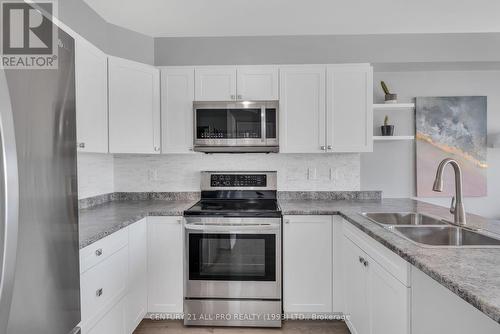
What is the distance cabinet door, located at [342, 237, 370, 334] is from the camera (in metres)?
1.87

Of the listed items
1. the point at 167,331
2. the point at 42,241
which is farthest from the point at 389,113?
the point at 42,241

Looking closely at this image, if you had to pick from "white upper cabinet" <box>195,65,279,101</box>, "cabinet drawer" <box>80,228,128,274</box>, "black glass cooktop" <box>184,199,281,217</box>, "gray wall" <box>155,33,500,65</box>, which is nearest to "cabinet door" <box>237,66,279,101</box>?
"white upper cabinet" <box>195,65,279,101</box>

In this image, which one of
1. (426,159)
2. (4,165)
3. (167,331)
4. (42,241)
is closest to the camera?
(4,165)

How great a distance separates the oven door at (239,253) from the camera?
7.68ft

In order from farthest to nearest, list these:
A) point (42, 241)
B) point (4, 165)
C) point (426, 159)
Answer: point (426, 159)
point (42, 241)
point (4, 165)

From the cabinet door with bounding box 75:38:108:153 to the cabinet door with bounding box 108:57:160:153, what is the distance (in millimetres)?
72

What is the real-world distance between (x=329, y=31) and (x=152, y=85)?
183cm

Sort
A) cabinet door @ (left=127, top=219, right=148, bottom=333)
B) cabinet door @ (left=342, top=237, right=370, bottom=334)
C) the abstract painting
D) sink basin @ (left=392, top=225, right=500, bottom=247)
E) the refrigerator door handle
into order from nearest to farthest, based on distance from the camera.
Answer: the refrigerator door handle < sink basin @ (left=392, top=225, right=500, bottom=247) < cabinet door @ (left=342, top=237, right=370, bottom=334) < cabinet door @ (left=127, top=219, right=148, bottom=333) < the abstract painting

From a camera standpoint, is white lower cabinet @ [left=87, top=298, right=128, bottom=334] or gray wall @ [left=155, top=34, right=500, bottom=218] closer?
white lower cabinet @ [left=87, top=298, right=128, bottom=334]

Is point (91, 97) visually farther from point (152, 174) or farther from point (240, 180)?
point (240, 180)

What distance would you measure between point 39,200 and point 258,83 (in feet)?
7.11

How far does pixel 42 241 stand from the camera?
913 millimetres

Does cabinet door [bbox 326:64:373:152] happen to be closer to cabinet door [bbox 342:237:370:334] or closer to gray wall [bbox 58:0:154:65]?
cabinet door [bbox 342:237:370:334]

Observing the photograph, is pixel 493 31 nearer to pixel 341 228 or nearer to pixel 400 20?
pixel 400 20
